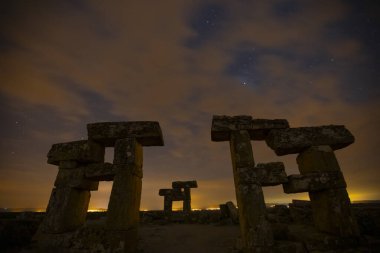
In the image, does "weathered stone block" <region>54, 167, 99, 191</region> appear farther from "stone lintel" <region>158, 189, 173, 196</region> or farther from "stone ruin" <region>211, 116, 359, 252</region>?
"stone lintel" <region>158, 189, 173, 196</region>

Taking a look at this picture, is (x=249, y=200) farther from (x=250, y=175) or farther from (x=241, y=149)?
(x=241, y=149)

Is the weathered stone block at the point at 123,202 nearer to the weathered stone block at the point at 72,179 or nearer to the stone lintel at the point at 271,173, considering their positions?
the weathered stone block at the point at 72,179

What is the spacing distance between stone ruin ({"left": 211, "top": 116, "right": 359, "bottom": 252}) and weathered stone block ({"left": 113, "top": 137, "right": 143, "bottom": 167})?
89.5 inches

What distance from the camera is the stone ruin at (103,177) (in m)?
5.06

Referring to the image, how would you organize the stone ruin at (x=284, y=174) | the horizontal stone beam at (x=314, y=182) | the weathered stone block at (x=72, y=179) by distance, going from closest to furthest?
1. the stone ruin at (x=284, y=174)
2. the horizontal stone beam at (x=314, y=182)
3. the weathered stone block at (x=72, y=179)

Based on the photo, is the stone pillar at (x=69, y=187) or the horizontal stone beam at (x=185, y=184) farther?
the horizontal stone beam at (x=185, y=184)

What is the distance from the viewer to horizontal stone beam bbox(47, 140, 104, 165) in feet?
18.9

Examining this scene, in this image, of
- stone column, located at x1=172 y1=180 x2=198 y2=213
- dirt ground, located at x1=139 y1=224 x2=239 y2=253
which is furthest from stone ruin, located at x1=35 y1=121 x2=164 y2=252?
stone column, located at x1=172 y1=180 x2=198 y2=213

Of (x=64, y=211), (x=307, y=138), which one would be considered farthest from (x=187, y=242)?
(x=307, y=138)

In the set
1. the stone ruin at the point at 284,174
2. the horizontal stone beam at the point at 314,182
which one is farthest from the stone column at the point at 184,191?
the horizontal stone beam at the point at 314,182

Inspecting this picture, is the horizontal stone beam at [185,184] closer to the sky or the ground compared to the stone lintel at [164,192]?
closer to the sky

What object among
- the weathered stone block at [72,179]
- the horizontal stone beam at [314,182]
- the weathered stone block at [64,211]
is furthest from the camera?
the weathered stone block at [72,179]

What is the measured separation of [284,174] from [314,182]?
0.78m

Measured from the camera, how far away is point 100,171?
18.3 feet
